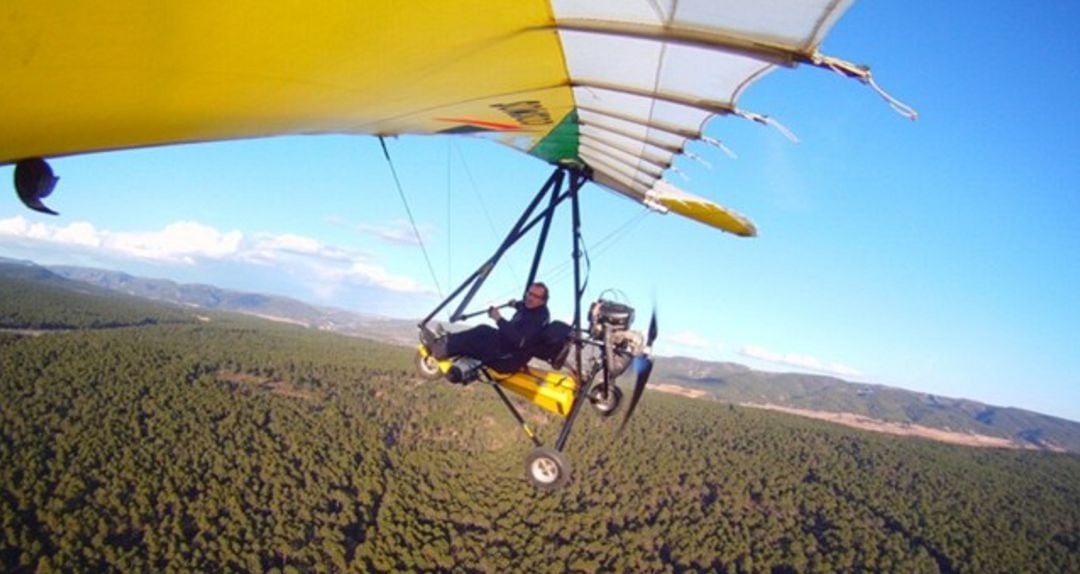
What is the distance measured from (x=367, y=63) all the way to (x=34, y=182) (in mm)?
954

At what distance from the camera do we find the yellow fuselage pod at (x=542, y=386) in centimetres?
728

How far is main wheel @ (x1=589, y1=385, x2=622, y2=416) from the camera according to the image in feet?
24.8

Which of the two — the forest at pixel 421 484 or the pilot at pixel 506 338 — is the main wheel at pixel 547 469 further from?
the forest at pixel 421 484

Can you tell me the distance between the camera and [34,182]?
145 centimetres

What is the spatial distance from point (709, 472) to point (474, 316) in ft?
338

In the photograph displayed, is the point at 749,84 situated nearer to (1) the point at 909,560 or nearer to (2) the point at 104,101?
(2) the point at 104,101

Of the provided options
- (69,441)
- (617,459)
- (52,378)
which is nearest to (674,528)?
(617,459)

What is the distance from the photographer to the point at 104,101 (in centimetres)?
119

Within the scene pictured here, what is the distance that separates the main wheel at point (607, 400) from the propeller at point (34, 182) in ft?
21.4

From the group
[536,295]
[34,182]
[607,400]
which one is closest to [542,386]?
[607,400]

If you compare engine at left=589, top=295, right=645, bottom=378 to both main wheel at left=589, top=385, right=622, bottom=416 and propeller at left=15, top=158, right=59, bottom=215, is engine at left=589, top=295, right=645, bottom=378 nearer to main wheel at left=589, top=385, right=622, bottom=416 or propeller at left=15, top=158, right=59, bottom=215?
main wheel at left=589, top=385, right=622, bottom=416

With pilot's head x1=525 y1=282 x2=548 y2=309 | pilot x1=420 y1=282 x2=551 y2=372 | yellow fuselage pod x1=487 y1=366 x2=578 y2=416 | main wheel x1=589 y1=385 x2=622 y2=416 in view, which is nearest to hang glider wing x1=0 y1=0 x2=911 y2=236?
pilot's head x1=525 y1=282 x2=548 y2=309

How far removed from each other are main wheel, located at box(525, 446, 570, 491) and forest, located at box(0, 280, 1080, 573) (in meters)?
67.2

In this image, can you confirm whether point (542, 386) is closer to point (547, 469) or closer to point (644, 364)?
point (547, 469)
